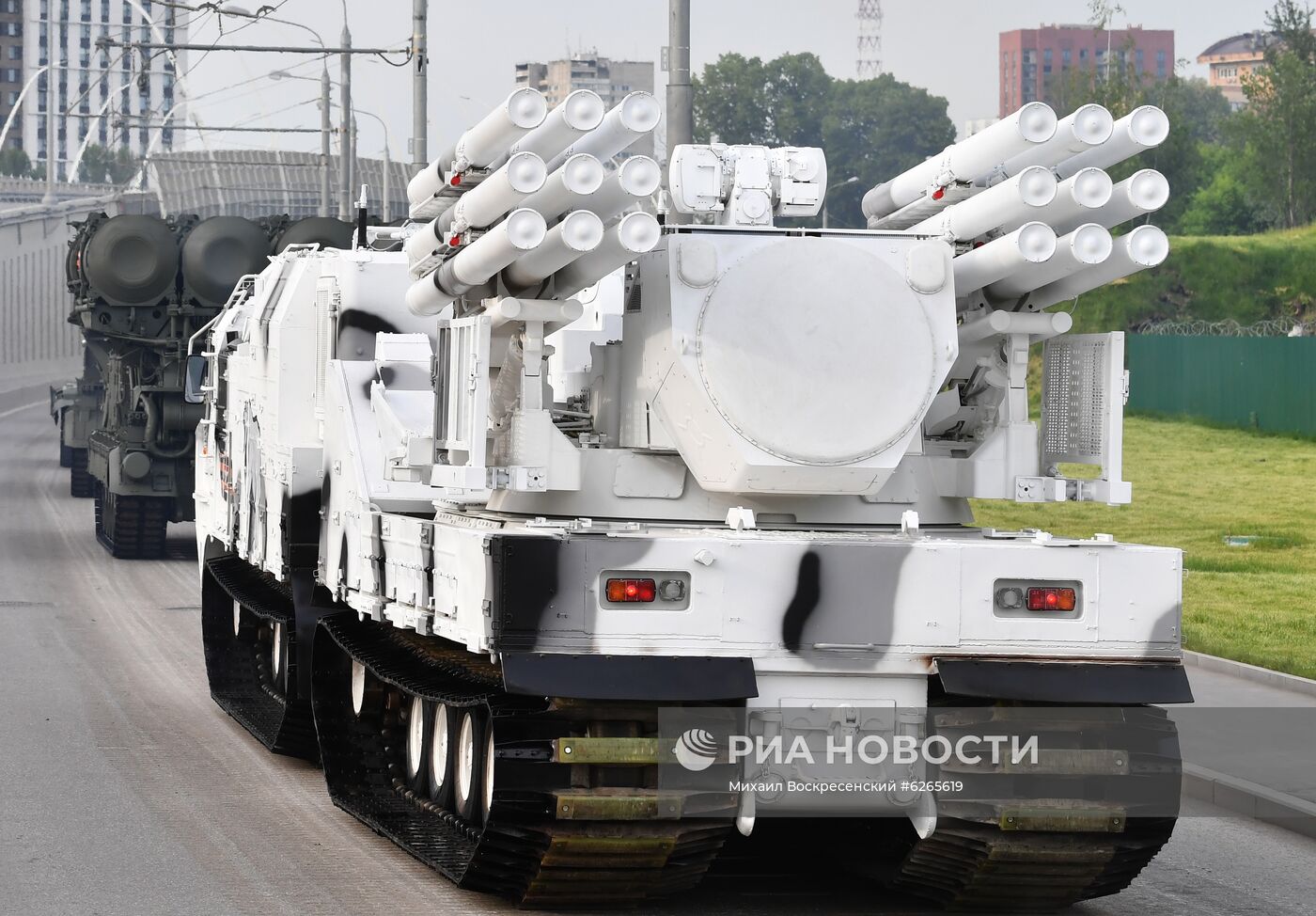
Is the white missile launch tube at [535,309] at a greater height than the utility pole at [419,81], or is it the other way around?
the utility pole at [419,81]

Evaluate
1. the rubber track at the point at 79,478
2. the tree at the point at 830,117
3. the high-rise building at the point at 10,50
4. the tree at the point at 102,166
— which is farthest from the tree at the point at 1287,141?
the high-rise building at the point at 10,50

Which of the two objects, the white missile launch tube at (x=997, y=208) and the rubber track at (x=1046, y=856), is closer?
the rubber track at (x=1046, y=856)

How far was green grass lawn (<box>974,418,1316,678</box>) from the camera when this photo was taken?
58.3 ft

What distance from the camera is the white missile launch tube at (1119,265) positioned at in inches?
355

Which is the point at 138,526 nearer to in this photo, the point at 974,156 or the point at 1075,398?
the point at 1075,398

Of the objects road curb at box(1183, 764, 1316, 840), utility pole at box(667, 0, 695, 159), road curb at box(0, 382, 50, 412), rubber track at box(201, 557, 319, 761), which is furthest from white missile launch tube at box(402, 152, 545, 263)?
road curb at box(0, 382, 50, 412)

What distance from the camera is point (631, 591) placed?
8039mm

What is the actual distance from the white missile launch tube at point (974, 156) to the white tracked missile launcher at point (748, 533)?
0.02 m

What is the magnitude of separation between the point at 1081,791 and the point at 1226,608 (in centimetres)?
1144

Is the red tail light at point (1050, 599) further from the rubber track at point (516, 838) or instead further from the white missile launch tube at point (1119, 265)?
the rubber track at point (516, 838)

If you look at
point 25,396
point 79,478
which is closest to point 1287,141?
point 25,396

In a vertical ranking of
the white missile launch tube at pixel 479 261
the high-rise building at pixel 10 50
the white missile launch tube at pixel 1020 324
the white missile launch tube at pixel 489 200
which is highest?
the high-rise building at pixel 10 50

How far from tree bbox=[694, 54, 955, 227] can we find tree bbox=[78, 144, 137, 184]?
9618cm

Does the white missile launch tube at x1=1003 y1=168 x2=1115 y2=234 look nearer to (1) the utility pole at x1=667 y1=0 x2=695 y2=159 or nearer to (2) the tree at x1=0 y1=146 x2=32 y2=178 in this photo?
(1) the utility pole at x1=667 y1=0 x2=695 y2=159
